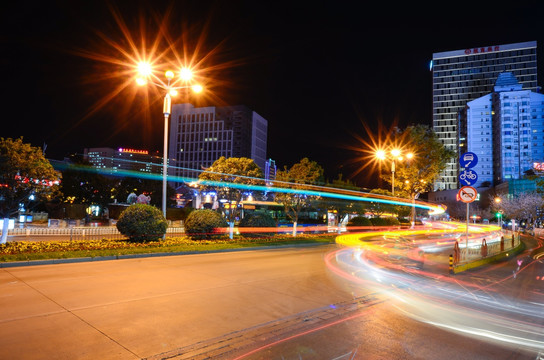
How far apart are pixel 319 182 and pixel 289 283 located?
2052cm

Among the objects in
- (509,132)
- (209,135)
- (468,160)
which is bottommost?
(468,160)

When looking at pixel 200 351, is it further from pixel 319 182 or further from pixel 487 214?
pixel 487 214

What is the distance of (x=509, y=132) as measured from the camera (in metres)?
110

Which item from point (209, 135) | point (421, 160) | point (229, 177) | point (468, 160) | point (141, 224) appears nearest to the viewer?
point (468, 160)

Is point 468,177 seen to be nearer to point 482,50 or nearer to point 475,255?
point 475,255

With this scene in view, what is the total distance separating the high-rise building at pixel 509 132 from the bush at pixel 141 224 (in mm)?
113155

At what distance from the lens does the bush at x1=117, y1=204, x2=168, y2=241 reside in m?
18.0

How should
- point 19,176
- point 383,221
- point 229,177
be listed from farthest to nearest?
point 383,221, point 229,177, point 19,176

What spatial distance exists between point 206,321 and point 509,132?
132 metres

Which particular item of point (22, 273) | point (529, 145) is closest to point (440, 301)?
point (22, 273)

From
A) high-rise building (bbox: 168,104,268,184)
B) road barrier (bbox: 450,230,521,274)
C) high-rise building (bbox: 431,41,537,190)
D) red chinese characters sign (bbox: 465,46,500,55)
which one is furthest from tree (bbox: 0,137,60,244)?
red chinese characters sign (bbox: 465,46,500,55)

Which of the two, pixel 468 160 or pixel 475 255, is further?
pixel 475 255

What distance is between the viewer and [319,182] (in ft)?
98.7

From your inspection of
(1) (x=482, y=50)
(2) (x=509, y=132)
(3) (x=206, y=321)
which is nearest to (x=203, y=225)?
(3) (x=206, y=321)
